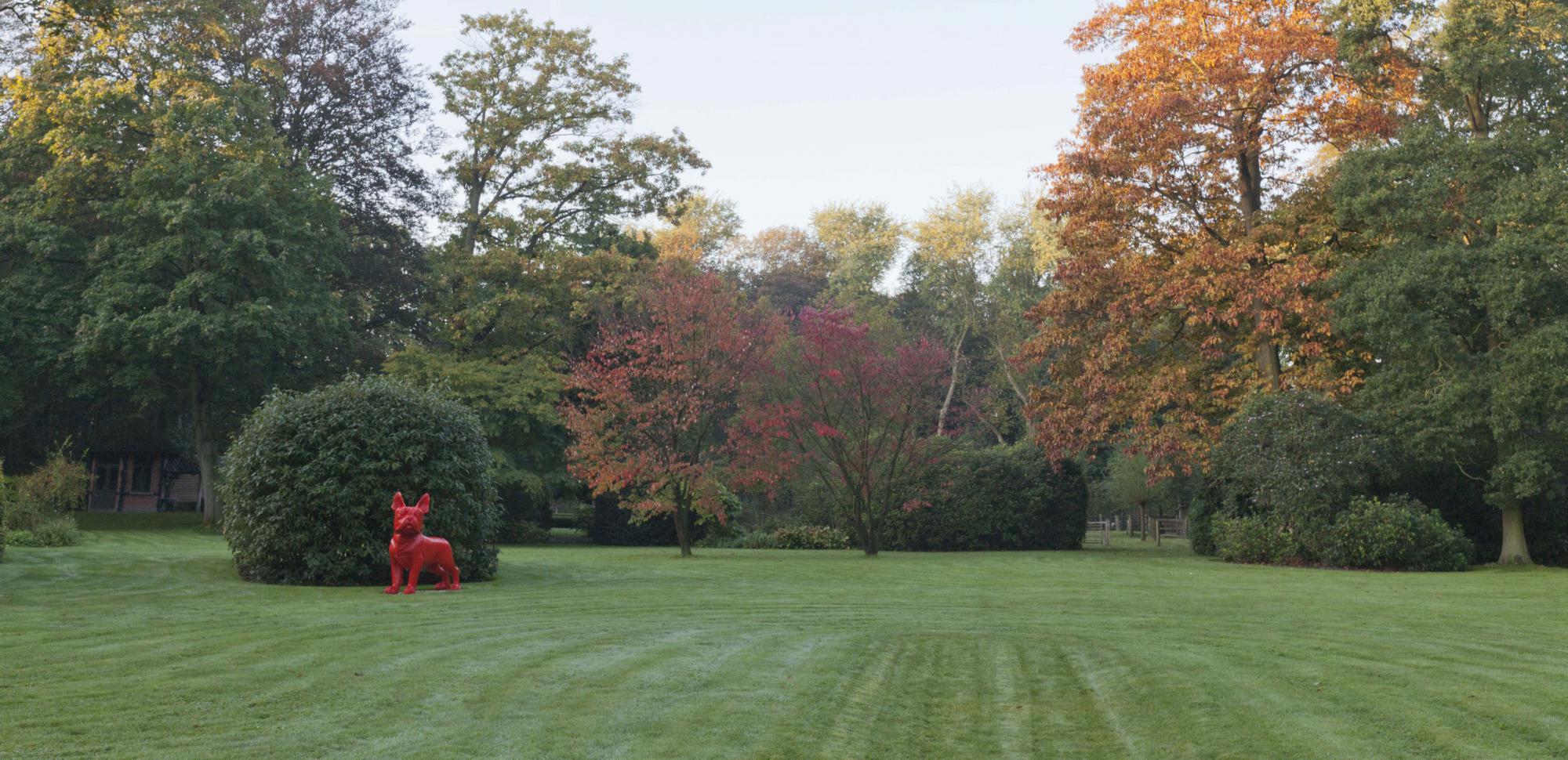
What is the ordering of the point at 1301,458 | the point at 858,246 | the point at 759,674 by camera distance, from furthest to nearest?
the point at 858,246
the point at 1301,458
the point at 759,674

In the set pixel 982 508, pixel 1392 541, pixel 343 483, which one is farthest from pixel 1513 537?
pixel 343 483

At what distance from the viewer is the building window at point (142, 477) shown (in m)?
44.9

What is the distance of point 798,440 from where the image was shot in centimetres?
2570

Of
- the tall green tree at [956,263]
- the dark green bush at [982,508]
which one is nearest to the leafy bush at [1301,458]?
the dark green bush at [982,508]

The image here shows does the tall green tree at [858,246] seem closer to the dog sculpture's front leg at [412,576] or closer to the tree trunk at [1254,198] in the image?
the tree trunk at [1254,198]

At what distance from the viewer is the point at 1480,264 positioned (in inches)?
881

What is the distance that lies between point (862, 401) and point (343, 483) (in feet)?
42.1

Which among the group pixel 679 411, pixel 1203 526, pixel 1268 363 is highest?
pixel 1268 363

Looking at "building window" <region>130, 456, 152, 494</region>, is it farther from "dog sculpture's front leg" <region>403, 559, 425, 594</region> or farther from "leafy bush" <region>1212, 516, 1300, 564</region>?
"leafy bush" <region>1212, 516, 1300, 564</region>

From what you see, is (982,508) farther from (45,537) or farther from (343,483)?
(45,537)

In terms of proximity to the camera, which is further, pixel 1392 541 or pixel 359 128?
pixel 359 128

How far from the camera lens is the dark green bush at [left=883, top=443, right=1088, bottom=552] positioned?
30594mm

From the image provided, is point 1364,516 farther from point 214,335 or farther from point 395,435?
point 214,335

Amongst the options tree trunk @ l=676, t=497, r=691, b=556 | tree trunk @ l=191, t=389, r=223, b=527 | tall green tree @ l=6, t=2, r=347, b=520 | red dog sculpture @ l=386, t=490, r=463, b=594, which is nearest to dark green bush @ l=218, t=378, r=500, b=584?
red dog sculpture @ l=386, t=490, r=463, b=594
